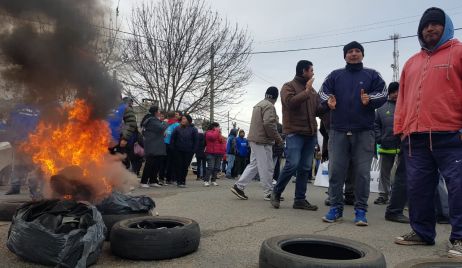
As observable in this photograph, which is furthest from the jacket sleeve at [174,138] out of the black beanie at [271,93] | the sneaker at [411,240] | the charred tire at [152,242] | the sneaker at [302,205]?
the sneaker at [411,240]

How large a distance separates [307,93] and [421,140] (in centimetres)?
223

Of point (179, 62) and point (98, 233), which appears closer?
point (98, 233)

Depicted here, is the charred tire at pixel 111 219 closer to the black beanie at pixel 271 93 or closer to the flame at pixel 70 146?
the flame at pixel 70 146

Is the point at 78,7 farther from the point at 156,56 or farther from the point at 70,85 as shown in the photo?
the point at 156,56

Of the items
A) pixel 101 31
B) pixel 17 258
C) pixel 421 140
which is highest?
pixel 101 31

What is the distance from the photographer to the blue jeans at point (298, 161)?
6.39 m

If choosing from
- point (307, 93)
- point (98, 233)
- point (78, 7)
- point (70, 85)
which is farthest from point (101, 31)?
point (307, 93)

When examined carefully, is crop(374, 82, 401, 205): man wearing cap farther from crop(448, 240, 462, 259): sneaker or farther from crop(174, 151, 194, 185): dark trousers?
crop(174, 151, 194, 185): dark trousers

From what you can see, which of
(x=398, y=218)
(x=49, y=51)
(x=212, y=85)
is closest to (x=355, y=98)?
(x=398, y=218)

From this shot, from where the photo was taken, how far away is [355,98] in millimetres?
5230

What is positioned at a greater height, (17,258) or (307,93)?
(307,93)

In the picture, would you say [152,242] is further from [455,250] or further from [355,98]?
[355,98]

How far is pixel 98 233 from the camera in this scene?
329 centimetres

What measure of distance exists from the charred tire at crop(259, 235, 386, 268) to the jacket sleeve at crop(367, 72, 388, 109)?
2.34 m
